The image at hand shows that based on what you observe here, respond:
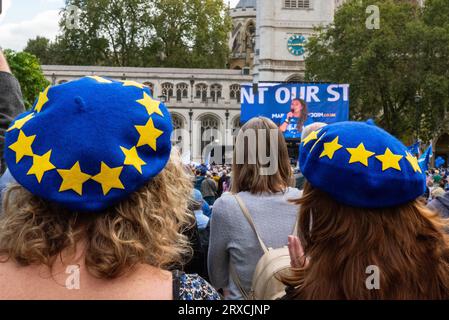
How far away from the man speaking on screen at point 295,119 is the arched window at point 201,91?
34205 mm

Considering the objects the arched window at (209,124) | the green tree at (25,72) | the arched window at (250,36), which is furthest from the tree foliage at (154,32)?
the green tree at (25,72)

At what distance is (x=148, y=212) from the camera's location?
204 cm

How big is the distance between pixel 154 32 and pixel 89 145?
6595 cm

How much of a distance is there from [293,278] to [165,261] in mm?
503

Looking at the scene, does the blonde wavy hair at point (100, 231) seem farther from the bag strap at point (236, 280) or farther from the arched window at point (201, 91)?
the arched window at point (201, 91)

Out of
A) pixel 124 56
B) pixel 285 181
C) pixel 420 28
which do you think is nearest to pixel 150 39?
pixel 124 56

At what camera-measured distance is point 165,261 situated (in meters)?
2.05

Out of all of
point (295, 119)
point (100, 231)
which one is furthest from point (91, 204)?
point (295, 119)

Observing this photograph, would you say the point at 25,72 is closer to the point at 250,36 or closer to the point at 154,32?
the point at 154,32

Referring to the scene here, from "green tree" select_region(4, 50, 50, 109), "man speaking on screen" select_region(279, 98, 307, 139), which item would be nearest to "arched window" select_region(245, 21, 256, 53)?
"green tree" select_region(4, 50, 50, 109)

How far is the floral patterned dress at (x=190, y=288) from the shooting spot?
1974 millimetres

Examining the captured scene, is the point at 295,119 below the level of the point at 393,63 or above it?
below
